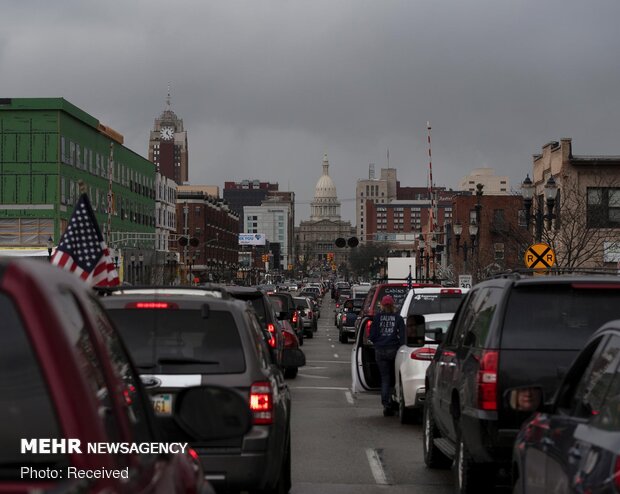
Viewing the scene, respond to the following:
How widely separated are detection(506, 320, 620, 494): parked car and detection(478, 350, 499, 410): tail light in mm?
1627

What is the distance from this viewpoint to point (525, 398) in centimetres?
642

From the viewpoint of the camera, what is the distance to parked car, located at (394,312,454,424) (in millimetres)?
15836

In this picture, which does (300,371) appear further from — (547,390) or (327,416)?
(547,390)

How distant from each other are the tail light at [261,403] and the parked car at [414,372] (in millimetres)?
6950

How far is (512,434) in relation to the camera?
8.98m

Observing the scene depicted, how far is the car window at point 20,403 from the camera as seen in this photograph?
2.96 metres

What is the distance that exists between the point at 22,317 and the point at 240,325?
5476 millimetres

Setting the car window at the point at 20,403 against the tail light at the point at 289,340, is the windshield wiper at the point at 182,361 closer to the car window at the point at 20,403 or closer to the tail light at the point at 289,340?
the car window at the point at 20,403

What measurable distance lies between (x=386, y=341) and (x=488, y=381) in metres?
8.64

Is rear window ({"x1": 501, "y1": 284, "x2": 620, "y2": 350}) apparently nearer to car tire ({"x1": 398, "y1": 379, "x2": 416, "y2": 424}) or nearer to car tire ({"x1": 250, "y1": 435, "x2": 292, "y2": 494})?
car tire ({"x1": 250, "y1": 435, "x2": 292, "y2": 494})

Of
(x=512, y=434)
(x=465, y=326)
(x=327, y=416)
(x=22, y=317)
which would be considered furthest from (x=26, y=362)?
(x=327, y=416)

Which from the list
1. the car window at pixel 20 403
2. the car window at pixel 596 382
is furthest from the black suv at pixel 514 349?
Answer: the car window at pixel 20 403

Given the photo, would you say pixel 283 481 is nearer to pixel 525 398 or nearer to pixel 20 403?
pixel 525 398

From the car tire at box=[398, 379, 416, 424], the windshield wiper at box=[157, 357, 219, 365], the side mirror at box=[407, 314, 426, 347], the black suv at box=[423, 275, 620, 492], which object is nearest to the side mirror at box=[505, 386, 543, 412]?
the black suv at box=[423, 275, 620, 492]
